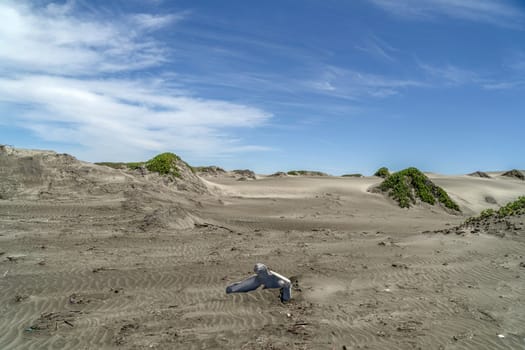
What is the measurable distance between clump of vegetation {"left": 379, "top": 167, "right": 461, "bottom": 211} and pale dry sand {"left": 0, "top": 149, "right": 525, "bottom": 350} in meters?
5.12

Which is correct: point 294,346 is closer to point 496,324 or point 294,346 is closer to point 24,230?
point 496,324

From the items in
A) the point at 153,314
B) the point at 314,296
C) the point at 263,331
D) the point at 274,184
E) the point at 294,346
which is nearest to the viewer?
the point at 294,346

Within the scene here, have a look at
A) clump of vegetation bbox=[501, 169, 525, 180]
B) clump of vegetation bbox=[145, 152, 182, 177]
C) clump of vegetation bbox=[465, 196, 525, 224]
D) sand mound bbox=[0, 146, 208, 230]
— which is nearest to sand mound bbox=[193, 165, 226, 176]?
clump of vegetation bbox=[145, 152, 182, 177]

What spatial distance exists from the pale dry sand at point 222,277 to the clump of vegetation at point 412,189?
16.8ft

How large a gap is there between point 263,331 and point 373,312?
1.84 m

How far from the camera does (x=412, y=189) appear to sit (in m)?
22.0

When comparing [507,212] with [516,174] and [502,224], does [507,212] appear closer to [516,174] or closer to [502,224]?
[502,224]

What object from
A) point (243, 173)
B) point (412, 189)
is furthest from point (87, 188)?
point (243, 173)

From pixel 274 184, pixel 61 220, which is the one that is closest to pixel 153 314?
pixel 61 220

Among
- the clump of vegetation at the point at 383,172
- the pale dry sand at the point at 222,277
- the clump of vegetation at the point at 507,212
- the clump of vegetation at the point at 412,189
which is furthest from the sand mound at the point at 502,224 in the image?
the clump of vegetation at the point at 383,172

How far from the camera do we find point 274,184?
83.1 feet

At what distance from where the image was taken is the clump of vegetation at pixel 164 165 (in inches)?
788

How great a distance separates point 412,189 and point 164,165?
515 inches

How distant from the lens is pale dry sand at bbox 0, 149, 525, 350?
5.61m
